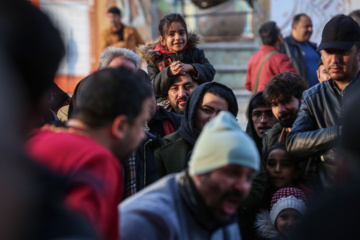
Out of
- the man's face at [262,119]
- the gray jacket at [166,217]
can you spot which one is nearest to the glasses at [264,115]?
the man's face at [262,119]

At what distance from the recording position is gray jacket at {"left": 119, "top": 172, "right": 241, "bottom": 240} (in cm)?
299

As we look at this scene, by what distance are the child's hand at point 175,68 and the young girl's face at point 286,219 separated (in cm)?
171

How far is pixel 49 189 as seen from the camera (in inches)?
76.9

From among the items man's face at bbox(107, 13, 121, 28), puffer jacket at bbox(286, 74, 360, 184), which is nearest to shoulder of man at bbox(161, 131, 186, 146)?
puffer jacket at bbox(286, 74, 360, 184)

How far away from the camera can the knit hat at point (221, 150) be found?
118 inches

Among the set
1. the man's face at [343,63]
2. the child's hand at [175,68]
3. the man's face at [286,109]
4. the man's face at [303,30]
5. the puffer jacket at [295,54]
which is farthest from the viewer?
the man's face at [303,30]

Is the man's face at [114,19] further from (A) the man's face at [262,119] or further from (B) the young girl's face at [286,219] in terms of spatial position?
(B) the young girl's face at [286,219]

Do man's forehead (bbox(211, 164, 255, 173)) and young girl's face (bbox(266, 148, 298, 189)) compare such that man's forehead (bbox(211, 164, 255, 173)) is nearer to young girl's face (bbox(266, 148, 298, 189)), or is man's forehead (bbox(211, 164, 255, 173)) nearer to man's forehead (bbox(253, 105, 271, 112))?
young girl's face (bbox(266, 148, 298, 189))

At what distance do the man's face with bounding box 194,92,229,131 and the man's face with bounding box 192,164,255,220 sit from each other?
6.07 feet

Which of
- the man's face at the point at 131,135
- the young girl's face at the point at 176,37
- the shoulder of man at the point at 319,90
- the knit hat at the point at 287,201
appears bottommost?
the knit hat at the point at 287,201

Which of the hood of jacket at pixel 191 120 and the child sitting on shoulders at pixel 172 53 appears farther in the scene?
the child sitting on shoulders at pixel 172 53

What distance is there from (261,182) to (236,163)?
217 cm

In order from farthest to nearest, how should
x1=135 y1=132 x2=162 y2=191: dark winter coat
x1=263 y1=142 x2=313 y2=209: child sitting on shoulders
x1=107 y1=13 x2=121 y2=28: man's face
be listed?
x1=107 y1=13 x2=121 y2=28: man's face
x1=263 y1=142 x2=313 y2=209: child sitting on shoulders
x1=135 y1=132 x2=162 y2=191: dark winter coat

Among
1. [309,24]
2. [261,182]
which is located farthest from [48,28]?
[309,24]
